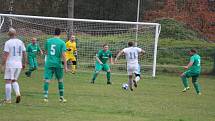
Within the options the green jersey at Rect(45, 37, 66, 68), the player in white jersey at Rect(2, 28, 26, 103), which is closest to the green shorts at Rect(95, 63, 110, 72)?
the green jersey at Rect(45, 37, 66, 68)

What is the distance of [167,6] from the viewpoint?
5519 cm

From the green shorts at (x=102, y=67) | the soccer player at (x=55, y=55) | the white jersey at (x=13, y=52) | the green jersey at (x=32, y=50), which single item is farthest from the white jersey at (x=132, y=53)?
the white jersey at (x=13, y=52)

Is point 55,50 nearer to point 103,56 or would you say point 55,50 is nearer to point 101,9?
point 103,56

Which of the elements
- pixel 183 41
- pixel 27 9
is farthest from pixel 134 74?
pixel 27 9

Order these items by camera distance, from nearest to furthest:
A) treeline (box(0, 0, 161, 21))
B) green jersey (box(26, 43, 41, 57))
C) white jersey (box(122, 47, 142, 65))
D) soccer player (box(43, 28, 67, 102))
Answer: soccer player (box(43, 28, 67, 102))
white jersey (box(122, 47, 142, 65))
green jersey (box(26, 43, 41, 57))
treeline (box(0, 0, 161, 21))

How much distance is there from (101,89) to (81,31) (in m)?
13.6

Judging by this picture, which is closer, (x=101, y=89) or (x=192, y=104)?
(x=192, y=104)

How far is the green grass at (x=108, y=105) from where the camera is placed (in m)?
14.5

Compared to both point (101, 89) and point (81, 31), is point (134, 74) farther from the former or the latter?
point (81, 31)

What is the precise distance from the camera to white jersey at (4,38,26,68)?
16.1m

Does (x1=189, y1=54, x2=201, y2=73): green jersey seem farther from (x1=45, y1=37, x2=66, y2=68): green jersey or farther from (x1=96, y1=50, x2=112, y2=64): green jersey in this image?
(x1=45, y1=37, x2=66, y2=68): green jersey

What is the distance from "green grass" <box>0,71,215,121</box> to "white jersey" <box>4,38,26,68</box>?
111cm

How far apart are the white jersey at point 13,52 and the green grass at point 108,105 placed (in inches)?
43.6

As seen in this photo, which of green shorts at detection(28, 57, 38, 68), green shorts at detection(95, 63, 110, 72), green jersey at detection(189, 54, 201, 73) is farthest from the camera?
green shorts at detection(28, 57, 38, 68)
